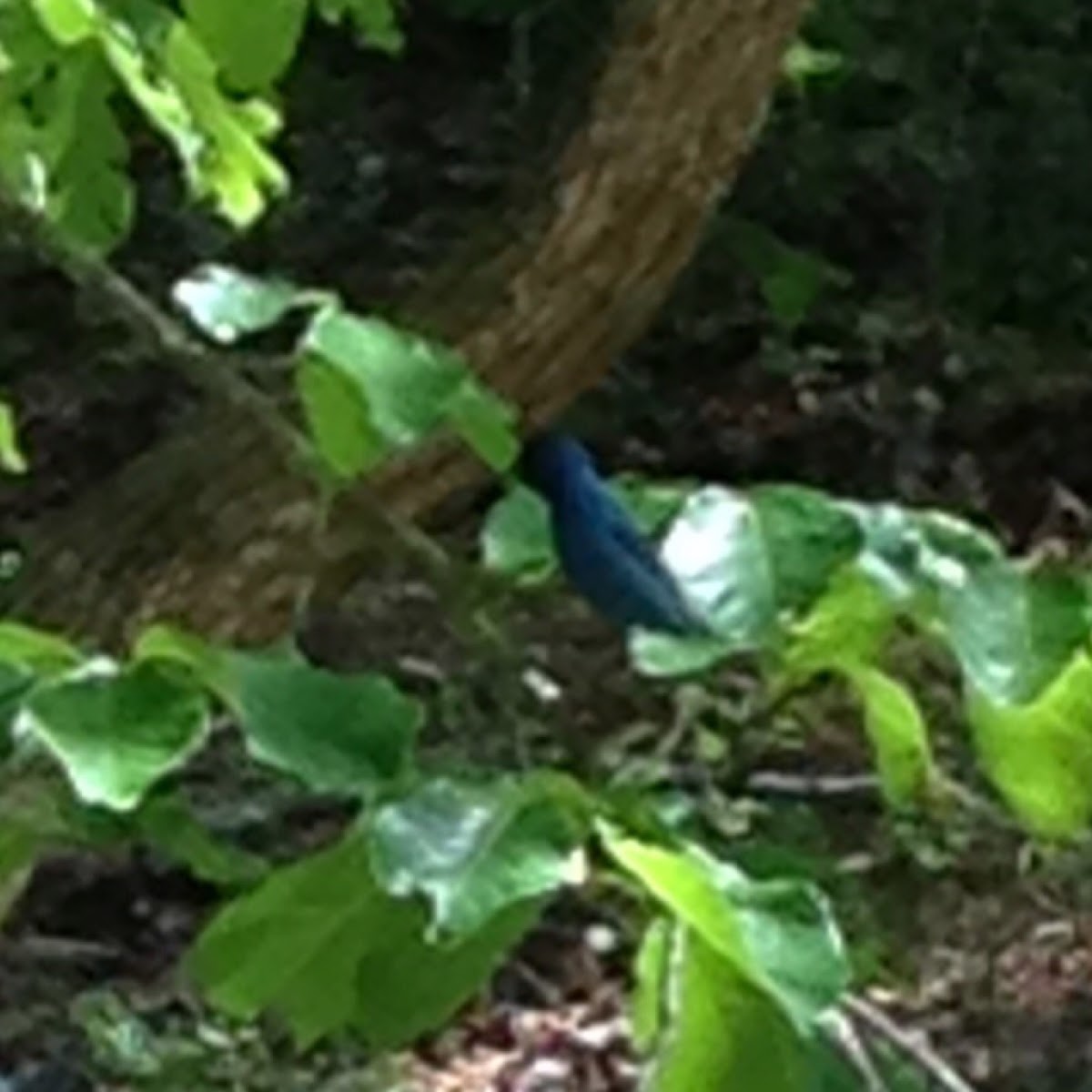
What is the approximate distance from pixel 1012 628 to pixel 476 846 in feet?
0.53

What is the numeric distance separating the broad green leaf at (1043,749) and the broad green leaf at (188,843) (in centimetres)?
20

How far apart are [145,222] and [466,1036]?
1653 mm

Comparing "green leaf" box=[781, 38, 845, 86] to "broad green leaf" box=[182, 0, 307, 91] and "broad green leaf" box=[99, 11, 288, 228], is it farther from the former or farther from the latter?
"broad green leaf" box=[182, 0, 307, 91]

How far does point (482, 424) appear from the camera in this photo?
105 centimetres

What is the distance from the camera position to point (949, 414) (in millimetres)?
4805

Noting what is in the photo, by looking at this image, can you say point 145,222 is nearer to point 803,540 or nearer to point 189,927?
point 189,927

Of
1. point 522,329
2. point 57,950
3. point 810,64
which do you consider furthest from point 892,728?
point 810,64

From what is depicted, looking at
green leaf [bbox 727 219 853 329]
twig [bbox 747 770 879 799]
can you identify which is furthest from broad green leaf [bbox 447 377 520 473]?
green leaf [bbox 727 219 853 329]

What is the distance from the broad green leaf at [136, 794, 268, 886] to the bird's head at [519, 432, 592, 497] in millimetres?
193

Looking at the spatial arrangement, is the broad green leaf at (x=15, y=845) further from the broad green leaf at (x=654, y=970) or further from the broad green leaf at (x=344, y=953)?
the broad green leaf at (x=654, y=970)

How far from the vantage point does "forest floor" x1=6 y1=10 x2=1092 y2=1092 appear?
3379mm

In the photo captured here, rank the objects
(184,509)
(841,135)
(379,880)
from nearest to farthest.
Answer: (379,880) → (184,509) → (841,135)

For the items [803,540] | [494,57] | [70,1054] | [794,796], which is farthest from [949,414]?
[803,540]

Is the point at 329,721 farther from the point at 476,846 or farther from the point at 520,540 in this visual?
the point at 520,540
